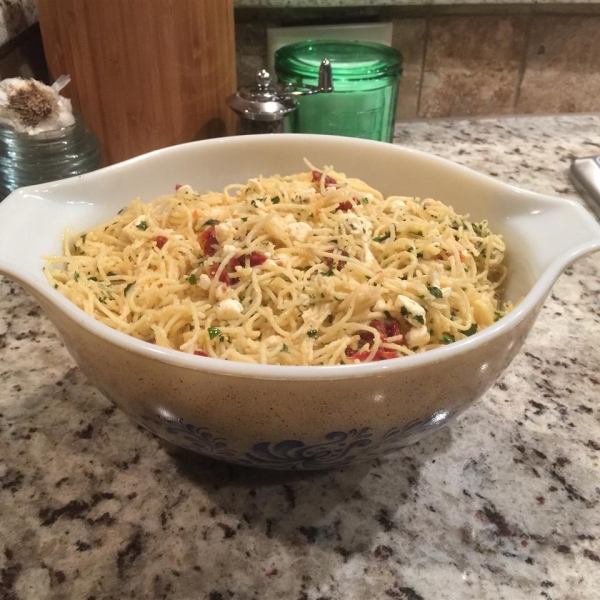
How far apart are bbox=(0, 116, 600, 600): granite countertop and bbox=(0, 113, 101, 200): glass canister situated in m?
0.37

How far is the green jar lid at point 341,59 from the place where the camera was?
1.22m

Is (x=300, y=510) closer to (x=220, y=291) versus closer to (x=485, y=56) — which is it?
(x=220, y=291)

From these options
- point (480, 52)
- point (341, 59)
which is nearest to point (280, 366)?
point (341, 59)

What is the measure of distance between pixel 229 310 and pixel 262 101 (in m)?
0.60

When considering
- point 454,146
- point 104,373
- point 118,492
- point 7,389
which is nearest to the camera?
point 104,373

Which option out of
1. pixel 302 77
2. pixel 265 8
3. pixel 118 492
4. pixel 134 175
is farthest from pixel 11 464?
pixel 265 8

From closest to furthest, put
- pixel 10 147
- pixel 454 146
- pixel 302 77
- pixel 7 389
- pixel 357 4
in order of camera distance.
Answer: pixel 7 389 < pixel 10 147 < pixel 302 77 < pixel 357 4 < pixel 454 146

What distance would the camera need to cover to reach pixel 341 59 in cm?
129

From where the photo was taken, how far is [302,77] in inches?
48.1

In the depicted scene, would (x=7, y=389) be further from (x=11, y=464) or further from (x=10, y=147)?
(x=10, y=147)

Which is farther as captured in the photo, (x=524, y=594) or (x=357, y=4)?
(x=357, y=4)

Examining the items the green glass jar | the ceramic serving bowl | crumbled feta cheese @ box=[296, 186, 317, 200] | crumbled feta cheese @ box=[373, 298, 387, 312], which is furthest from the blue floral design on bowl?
the green glass jar

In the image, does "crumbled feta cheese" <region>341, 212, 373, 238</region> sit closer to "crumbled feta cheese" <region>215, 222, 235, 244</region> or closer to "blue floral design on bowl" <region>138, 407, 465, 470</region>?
"crumbled feta cheese" <region>215, 222, 235, 244</region>

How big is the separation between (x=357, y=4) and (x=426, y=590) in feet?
3.95
